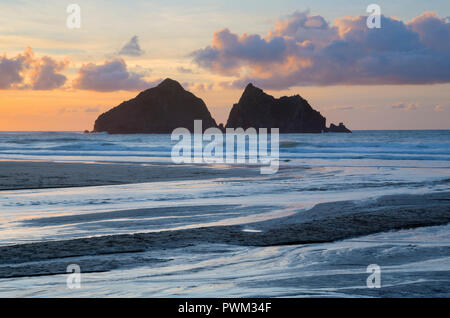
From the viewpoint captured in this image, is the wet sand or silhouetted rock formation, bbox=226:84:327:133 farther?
silhouetted rock formation, bbox=226:84:327:133

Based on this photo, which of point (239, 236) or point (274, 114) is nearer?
point (239, 236)

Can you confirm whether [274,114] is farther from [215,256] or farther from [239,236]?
[215,256]

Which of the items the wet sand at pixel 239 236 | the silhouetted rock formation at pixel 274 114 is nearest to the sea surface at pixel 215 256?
the wet sand at pixel 239 236

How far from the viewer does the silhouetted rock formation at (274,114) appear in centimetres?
17425

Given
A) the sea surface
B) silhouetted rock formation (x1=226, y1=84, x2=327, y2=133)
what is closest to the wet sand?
the sea surface

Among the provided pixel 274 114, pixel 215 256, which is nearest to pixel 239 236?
pixel 215 256

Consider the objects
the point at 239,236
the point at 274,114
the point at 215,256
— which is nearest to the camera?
the point at 215,256

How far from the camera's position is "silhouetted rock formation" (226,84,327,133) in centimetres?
17425

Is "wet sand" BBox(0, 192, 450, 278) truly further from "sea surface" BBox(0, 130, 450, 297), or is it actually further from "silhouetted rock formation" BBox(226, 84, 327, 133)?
"silhouetted rock formation" BBox(226, 84, 327, 133)

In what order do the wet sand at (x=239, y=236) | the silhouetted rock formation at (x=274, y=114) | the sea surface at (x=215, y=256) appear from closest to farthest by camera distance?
the sea surface at (x=215, y=256) → the wet sand at (x=239, y=236) → the silhouetted rock formation at (x=274, y=114)

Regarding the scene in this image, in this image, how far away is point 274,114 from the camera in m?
180

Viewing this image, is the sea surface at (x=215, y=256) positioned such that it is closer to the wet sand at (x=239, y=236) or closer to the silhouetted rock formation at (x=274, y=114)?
the wet sand at (x=239, y=236)
